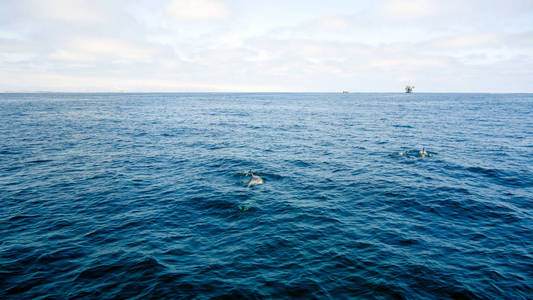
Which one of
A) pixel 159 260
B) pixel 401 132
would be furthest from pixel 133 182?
pixel 401 132

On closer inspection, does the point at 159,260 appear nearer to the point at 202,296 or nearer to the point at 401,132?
the point at 202,296

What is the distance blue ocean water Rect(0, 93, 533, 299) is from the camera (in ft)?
46.9

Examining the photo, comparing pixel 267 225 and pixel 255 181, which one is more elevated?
pixel 255 181

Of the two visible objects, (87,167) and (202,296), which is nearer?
(202,296)

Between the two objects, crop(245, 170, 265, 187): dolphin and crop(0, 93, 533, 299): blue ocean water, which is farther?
crop(245, 170, 265, 187): dolphin

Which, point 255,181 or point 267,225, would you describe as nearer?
point 267,225

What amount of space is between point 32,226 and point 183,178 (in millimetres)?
13685

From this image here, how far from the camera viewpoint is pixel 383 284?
14172mm

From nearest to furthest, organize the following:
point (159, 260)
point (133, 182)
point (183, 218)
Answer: point (159, 260) < point (183, 218) < point (133, 182)

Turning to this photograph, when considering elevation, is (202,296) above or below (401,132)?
below

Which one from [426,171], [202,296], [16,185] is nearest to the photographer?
[202,296]

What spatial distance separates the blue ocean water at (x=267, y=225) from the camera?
14.3m

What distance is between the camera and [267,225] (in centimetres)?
2028

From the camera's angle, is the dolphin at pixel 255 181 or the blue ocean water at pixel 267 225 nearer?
the blue ocean water at pixel 267 225
